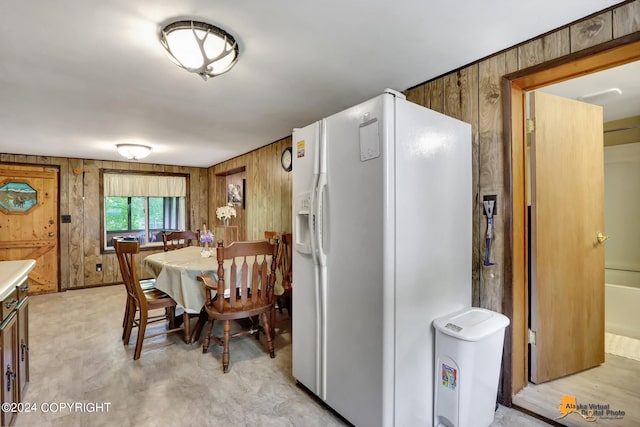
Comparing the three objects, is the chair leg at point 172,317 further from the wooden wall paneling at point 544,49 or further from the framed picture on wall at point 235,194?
the wooden wall paneling at point 544,49

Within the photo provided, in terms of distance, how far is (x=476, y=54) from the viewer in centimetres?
195

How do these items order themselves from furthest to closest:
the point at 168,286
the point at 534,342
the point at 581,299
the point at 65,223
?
the point at 65,223 < the point at 168,286 < the point at 581,299 < the point at 534,342

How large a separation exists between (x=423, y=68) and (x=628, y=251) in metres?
3.24

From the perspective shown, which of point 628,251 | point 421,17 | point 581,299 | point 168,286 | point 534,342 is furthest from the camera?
point 628,251

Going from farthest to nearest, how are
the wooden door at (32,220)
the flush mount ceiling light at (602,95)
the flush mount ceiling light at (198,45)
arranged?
the wooden door at (32,220) < the flush mount ceiling light at (602,95) < the flush mount ceiling light at (198,45)

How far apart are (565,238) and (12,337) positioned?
3.56m

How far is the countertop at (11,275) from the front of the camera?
150cm

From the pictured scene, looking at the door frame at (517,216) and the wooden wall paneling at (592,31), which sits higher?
the wooden wall paneling at (592,31)

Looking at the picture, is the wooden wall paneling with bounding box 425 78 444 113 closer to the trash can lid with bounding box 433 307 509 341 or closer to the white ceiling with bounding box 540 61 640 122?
the white ceiling with bounding box 540 61 640 122

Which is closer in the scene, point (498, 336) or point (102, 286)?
point (498, 336)

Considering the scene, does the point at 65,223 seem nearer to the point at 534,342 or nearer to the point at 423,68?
the point at 423,68

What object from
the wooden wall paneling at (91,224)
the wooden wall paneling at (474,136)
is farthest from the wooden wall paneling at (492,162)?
the wooden wall paneling at (91,224)

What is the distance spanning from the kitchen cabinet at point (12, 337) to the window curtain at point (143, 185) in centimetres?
402

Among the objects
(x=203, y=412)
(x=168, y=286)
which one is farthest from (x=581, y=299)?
(x=168, y=286)
